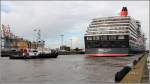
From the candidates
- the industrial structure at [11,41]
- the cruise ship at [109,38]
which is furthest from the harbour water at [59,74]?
the industrial structure at [11,41]

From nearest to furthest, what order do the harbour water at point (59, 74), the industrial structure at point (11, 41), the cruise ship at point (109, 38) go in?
the harbour water at point (59, 74), the cruise ship at point (109, 38), the industrial structure at point (11, 41)

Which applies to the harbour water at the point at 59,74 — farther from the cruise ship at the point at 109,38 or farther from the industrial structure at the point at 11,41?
the industrial structure at the point at 11,41

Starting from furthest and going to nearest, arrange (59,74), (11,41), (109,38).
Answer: (11,41) < (109,38) < (59,74)

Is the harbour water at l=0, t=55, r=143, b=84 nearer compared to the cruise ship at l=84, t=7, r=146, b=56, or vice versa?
the harbour water at l=0, t=55, r=143, b=84

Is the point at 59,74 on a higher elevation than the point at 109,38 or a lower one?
lower

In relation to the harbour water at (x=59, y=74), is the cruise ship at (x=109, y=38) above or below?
above

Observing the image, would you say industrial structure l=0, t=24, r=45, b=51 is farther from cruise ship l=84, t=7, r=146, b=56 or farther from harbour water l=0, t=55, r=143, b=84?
harbour water l=0, t=55, r=143, b=84

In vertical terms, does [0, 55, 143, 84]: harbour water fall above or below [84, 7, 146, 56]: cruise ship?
below

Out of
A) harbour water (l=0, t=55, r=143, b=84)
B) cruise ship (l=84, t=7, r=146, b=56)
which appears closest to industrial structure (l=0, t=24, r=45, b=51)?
cruise ship (l=84, t=7, r=146, b=56)

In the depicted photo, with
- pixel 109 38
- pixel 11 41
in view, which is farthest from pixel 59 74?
pixel 11 41

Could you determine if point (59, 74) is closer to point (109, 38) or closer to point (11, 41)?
point (109, 38)

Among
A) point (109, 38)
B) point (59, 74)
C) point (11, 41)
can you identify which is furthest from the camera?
point (11, 41)

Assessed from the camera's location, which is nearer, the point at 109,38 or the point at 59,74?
the point at 59,74

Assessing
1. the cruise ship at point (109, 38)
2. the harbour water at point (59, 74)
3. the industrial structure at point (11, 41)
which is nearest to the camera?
the harbour water at point (59, 74)
